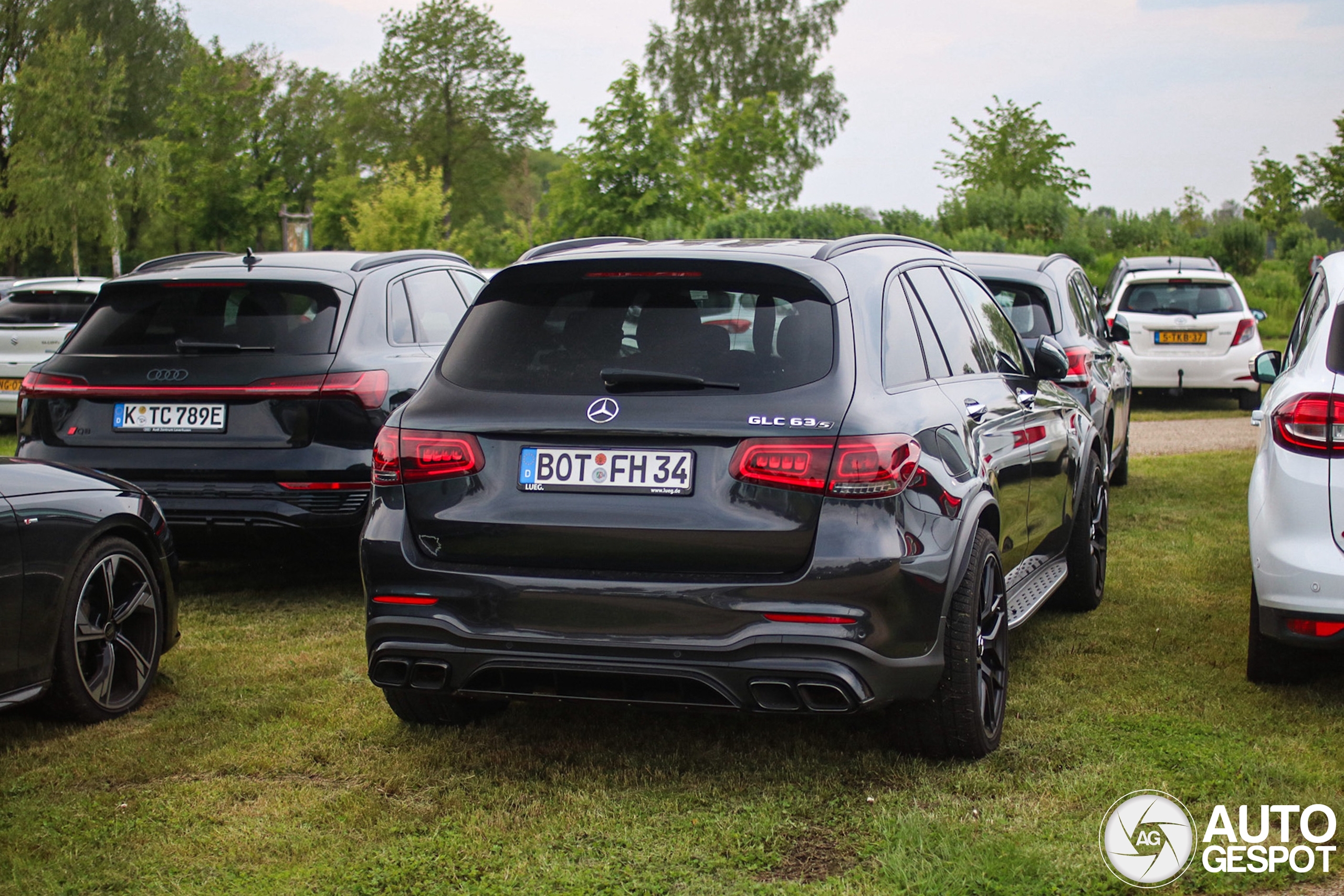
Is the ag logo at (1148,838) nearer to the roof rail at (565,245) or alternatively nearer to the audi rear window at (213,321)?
the roof rail at (565,245)

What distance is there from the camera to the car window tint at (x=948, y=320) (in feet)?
16.2

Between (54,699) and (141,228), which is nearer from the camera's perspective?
(54,699)

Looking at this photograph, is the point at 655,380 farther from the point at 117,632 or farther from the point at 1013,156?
the point at 1013,156

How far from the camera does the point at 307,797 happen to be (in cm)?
422

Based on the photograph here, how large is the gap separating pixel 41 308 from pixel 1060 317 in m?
10.7

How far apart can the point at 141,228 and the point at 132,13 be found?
647 inches

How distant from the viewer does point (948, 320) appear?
5.17 meters

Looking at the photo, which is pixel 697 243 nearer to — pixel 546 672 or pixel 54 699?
pixel 546 672

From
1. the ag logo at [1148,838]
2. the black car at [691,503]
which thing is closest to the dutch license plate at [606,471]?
the black car at [691,503]

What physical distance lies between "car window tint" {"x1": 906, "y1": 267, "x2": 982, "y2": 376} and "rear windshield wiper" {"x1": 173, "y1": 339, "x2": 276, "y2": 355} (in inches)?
125

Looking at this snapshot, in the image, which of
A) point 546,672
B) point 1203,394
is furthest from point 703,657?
point 1203,394

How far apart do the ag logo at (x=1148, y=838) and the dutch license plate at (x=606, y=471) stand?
58.5 inches

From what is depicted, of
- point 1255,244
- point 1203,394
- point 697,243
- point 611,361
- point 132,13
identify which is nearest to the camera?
point 611,361

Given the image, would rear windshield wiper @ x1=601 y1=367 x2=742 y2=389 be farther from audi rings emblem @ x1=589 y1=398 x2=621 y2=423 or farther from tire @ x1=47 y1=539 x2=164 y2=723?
tire @ x1=47 y1=539 x2=164 y2=723
